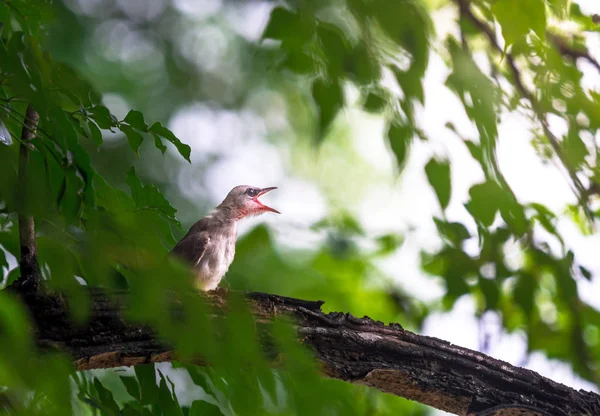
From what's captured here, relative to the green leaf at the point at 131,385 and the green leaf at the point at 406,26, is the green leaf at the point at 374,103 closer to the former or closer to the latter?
the green leaf at the point at 406,26

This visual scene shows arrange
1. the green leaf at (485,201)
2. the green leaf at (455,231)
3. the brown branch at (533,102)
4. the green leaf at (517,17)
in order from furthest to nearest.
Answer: the green leaf at (455,231) < the brown branch at (533,102) < the green leaf at (485,201) < the green leaf at (517,17)

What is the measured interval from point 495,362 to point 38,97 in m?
1.94

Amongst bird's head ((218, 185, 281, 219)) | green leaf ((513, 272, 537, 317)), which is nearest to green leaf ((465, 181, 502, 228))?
green leaf ((513, 272, 537, 317))

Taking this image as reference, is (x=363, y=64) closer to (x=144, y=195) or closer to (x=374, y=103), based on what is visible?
(x=374, y=103)

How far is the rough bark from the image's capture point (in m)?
2.72

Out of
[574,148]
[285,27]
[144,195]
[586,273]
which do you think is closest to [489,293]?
[586,273]

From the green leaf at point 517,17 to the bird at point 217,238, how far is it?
7.56ft

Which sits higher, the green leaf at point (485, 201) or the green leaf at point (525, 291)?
the green leaf at point (485, 201)

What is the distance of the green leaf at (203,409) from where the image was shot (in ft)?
8.28

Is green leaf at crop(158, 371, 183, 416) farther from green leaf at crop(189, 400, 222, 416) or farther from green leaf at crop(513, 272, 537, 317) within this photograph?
green leaf at crop(513, 272, 537, 317)

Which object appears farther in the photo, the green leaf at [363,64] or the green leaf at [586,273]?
the green leaf at [586,273]

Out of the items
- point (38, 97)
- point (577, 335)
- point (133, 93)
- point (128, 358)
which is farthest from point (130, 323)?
point (133, 93)

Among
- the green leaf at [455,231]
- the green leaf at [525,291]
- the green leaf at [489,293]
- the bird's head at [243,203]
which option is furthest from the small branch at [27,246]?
the bird's head at [243,203]

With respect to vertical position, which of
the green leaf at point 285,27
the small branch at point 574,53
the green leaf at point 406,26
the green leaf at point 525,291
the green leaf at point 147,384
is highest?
the green leaf at point 406,26
